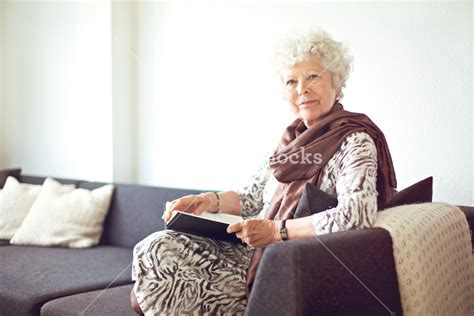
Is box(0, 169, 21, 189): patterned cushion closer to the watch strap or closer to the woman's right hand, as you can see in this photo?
the woman's right hand

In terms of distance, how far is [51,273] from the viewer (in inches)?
106

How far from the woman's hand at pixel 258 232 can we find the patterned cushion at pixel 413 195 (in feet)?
1.17

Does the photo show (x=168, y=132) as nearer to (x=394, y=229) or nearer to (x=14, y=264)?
(x=14, y=264)

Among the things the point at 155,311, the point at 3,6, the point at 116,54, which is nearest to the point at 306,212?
the point at 155,311

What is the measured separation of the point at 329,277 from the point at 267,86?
5.39 ft

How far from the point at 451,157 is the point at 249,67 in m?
1.14

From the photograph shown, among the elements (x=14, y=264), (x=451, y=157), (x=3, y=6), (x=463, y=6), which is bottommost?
(x=14, y=264)

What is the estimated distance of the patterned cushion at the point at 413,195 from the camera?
201cm

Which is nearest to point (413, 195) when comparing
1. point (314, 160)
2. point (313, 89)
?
point (314, 160)

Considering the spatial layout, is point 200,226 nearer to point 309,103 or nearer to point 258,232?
point 258,232

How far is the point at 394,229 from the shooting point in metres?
1.74

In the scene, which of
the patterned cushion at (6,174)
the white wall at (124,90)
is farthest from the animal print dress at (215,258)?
the patterned cushion at (6,174)

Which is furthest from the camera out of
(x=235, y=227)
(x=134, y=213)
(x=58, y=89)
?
(x=58, y=89)

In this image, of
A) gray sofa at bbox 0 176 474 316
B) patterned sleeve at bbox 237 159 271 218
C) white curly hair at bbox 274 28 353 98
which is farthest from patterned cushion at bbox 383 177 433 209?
patterned sleeve at bbox 237 159 271 218
